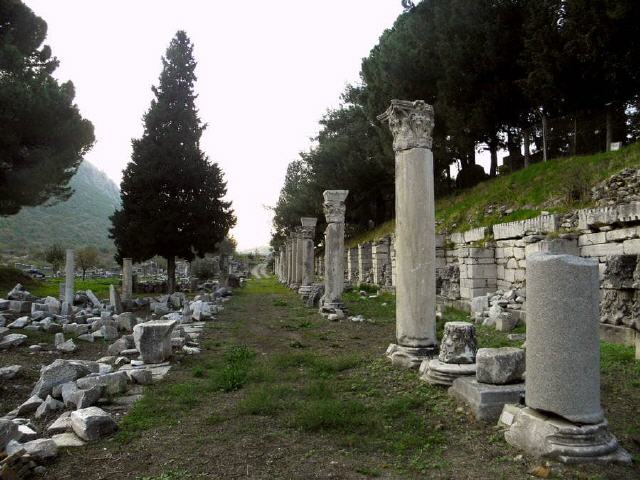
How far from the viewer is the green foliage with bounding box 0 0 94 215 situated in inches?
789

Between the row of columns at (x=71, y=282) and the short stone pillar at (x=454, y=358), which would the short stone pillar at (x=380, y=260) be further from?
the short stone pillar at (x=454, y=358)

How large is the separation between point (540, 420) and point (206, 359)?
6132 mm

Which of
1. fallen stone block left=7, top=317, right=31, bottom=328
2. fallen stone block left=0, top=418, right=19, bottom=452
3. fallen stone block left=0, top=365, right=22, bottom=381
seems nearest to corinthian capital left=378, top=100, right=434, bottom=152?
fallen stone block left=0, top=418, right=19, bottom=452

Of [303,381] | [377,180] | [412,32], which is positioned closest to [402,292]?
[303,381]

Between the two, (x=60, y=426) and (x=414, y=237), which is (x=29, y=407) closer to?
(x=60, y=426)

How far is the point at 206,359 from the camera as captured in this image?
8867mm

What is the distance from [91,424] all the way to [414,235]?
532 cm

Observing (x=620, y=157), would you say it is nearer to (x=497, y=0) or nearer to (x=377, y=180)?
(x=497, y=0)

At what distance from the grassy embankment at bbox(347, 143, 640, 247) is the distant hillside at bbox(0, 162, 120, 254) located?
56.4 metres

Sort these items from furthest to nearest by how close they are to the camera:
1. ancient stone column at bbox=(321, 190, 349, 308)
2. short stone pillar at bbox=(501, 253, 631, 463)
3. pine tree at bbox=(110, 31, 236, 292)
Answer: pine tree at bbox=(110, 31, 236, 292) → ancient stone column at bbox=(321, 190, 349, 308) → short stone pillar at bbox=(501, 253, 631, 463)

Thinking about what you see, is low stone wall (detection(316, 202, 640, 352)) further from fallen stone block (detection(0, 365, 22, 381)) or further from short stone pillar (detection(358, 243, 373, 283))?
fallen stone block (detection(0, 365, 22, 381))

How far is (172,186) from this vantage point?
2634cm

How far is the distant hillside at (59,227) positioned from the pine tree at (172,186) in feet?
134

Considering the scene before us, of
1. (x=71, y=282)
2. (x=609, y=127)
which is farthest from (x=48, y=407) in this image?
(x=609, y=127)
